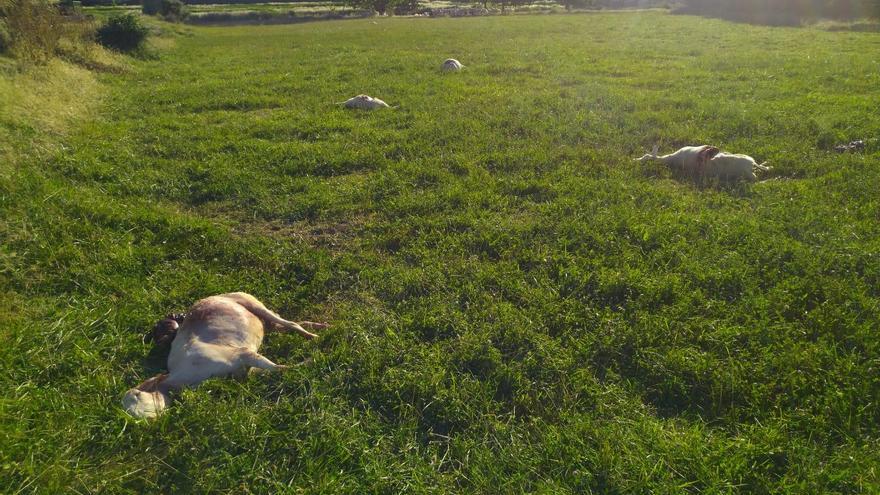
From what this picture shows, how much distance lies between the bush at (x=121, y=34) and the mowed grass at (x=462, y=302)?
11959 millimetres

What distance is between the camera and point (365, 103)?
11062 millimetres

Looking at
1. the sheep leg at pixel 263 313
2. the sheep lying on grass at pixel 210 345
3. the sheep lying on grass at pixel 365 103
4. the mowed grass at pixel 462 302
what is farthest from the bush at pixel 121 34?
the sheep lying on grass at pixel 210 345

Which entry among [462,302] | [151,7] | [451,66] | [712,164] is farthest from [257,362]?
[151,7]

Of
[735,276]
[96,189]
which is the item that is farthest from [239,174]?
[735,276]

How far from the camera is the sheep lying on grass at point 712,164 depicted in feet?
21.9

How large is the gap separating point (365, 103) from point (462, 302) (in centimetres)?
765

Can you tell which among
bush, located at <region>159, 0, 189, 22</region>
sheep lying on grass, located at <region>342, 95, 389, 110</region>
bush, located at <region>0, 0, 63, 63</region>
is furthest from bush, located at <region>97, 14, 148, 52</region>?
bush, located at <region>159, 0, 189, 22</region>

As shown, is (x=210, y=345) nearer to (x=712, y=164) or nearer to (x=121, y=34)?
(x=712, y=164)

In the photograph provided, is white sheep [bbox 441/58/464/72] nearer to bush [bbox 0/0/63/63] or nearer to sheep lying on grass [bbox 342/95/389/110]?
sheep lying on grass [bbox 342/95/389/110]

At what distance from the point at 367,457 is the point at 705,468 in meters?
1.94

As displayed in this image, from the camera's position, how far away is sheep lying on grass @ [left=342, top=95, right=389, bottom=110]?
1099 centimetres

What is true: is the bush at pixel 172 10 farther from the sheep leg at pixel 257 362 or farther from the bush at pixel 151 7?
the sheep leg at pixel 257 362

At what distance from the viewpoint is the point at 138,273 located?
16.3ft

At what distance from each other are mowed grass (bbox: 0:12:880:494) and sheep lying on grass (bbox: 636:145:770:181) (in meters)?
0.30
